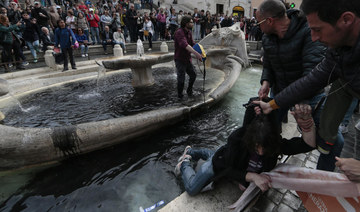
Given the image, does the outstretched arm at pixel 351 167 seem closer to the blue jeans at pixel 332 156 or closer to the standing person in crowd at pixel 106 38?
the blue jeans at pixel 332 156

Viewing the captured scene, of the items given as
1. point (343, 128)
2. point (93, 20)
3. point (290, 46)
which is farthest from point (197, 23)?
point (290, 46)

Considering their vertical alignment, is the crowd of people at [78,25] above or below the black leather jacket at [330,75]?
above

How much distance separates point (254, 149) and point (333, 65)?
31.2 inches

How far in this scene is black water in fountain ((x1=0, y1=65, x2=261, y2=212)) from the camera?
203 cm

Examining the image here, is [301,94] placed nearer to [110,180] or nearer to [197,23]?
[110,180]

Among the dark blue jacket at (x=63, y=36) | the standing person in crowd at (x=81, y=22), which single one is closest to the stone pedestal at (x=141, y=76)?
the dark blue jacket at (x=63, y=36)

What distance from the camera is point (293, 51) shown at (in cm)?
188

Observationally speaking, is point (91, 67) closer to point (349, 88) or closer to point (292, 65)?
point (292, 65)

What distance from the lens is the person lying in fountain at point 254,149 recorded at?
1.53 m

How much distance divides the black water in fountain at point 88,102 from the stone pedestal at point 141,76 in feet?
0.65

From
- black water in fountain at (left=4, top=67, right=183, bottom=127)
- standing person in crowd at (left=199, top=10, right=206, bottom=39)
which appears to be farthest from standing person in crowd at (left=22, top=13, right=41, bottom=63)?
standing person in crowd at (left=199, top=10, right=206, bottom=39)

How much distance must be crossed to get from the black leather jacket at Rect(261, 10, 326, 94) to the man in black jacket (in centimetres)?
40

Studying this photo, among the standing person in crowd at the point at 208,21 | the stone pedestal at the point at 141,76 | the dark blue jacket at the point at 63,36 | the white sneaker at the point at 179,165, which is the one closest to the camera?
the white sneaker at the point at 179,165

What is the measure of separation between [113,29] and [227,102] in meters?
7.76
